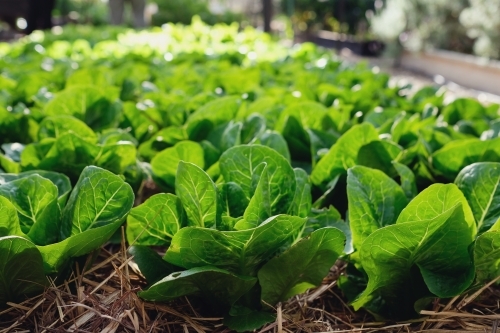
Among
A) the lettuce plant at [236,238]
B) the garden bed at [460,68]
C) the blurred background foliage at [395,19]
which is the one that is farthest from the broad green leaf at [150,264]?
the blurred background foliage at [395,19]

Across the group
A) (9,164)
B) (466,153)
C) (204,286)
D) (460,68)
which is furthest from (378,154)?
(460,68)

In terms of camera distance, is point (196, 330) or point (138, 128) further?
point (138, 128)

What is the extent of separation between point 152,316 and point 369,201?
568mm

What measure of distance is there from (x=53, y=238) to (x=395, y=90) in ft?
8.14

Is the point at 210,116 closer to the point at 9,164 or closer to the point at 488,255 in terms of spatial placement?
the point at 9,164

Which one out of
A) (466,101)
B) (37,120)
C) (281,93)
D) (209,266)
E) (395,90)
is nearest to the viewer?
(209,266)

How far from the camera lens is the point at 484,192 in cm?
133

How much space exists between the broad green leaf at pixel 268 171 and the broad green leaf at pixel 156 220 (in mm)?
177

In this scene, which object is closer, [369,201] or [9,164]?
[369,201]

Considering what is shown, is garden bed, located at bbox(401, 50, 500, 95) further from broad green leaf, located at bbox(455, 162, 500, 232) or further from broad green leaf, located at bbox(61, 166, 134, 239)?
broad green leaf, located at bbox(61, 166, 134, 239)

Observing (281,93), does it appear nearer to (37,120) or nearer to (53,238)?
(37,120)

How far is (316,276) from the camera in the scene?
1.28 metres

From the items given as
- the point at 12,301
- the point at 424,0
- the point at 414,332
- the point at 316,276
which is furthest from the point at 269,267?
the point at 424,0

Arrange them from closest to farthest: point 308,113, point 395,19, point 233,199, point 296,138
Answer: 1. point 233,199
2. point 296,138
3. point 308,113
4. point 395,19
